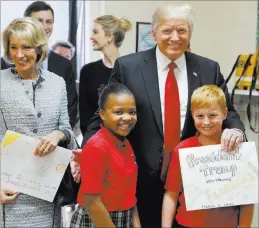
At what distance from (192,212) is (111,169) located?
0.28 metres

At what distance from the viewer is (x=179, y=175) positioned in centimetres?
128

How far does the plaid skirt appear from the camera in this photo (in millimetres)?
1270

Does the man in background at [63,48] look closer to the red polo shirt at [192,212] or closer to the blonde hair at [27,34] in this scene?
the blonde hair at [27,34]

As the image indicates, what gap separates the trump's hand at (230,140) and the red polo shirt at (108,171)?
27 centimetres

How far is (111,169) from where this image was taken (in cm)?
122

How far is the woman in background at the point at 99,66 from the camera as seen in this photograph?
7.95 ft

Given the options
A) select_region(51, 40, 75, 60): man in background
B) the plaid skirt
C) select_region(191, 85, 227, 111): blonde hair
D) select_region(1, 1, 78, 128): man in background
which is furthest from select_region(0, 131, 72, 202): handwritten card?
select_region(51, 40, 75, 60): man in background

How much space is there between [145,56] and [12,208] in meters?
0.69

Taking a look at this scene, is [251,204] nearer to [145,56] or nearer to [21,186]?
[145,56]

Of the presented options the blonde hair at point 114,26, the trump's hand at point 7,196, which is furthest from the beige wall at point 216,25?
the trump's hand at point 7,196

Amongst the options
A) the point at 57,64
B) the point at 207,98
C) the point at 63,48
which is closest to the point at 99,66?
the point at 57,64

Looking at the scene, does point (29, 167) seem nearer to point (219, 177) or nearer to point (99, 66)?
point (219, 177)

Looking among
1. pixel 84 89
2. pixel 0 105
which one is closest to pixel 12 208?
pixel 0 105

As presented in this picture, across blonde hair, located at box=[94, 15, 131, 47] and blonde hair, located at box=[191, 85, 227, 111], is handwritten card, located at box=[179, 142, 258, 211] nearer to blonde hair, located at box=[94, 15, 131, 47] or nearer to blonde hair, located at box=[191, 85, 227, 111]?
blonde hair, located at box=[191, 85, 227, 111]
